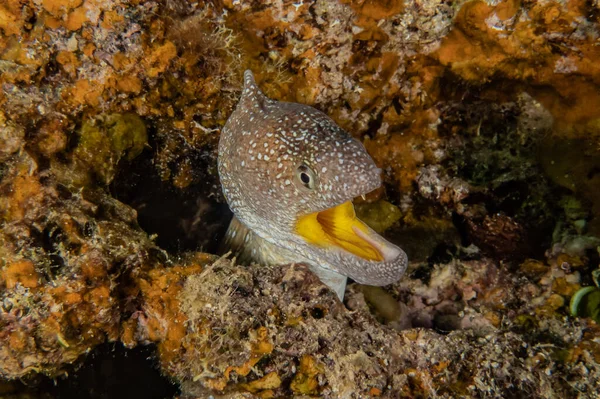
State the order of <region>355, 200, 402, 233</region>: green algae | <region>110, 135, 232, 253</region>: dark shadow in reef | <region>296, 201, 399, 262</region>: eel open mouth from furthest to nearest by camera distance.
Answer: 1. <region>355, 200, 402, 233</region>: green algae
2. <region>110, 135, 232, 253</region>: dark shadow in reef
3. <region>296, 201, 399, 262</region>: eel open mouth

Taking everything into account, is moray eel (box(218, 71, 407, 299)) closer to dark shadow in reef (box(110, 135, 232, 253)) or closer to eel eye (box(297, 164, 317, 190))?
eel eye (box(297, 164, 317, 190))

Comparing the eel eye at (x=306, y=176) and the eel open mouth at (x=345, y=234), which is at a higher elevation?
the eel eye at (x=306, y=176)

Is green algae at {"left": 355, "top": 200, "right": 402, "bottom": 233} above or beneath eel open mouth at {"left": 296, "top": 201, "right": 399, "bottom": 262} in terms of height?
beneath

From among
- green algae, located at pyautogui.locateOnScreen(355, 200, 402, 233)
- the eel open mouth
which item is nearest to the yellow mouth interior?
the eel open mouth

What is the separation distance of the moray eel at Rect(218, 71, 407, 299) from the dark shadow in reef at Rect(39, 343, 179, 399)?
4.08ft

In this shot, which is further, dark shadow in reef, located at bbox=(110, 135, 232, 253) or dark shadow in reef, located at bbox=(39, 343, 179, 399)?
dark shadow in reef, located at bbox=(110, 135, 232, 253)

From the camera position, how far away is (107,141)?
285cm

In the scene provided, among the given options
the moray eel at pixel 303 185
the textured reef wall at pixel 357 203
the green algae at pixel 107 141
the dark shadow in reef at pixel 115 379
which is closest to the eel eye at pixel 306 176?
the moray eel at pixel 303 185

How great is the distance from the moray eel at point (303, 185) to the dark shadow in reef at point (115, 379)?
124 centimetres

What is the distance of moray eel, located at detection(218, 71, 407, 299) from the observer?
8.07 feet

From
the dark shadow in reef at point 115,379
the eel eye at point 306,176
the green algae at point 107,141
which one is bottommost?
the dark shadow in reef at point 115,379

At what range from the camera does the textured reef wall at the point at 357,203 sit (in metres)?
2.29

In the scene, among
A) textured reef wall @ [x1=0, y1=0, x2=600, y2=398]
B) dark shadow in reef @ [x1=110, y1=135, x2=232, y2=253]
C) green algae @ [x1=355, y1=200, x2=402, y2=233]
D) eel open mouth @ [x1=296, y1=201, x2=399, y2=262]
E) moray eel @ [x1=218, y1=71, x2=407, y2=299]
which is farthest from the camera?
green algae @ [x1=355, y1=200, x2=402, y2=233]

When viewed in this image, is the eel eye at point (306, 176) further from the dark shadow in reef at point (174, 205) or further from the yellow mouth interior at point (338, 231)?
the dark shadow in reef at point (174, 205)
